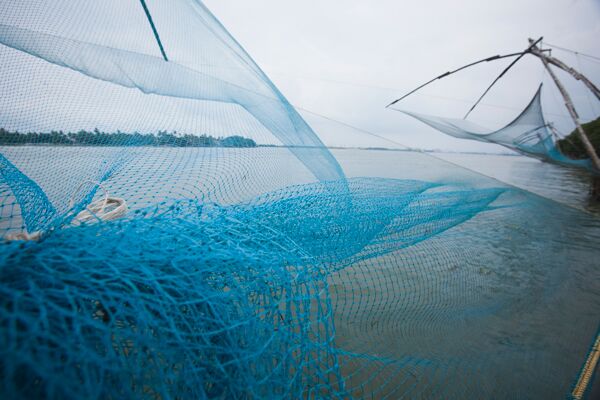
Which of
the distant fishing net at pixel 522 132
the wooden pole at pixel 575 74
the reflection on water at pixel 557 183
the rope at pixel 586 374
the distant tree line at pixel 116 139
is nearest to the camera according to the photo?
the rope at pixel 586 374

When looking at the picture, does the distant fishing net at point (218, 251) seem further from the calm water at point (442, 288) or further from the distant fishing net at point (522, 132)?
the distant fishing net at point (522, 132)

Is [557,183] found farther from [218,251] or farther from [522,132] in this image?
[218,251]

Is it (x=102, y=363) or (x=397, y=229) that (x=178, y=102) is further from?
(x=102, y=363)

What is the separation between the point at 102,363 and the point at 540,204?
17.7 ft

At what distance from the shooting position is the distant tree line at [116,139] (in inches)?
97.3

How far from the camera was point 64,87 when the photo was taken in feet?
8.34

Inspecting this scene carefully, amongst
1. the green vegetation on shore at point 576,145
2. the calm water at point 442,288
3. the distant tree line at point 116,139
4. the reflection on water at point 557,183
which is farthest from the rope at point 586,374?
the green vegetation on shore at point 576,145

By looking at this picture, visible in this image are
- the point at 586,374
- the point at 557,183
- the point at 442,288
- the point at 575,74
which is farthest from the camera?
the point at 557,183

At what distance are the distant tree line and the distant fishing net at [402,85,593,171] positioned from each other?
474 centimetres

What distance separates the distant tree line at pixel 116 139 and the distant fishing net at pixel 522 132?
4.74 m

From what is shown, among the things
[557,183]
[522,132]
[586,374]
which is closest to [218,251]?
[586,374]

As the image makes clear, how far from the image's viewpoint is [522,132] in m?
6.56

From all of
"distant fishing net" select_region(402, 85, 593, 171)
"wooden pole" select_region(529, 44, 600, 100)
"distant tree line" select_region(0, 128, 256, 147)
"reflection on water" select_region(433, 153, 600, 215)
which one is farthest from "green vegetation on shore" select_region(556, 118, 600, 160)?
"distant tree line" select_region(0, 128, 256, 147)

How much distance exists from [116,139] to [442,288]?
11.5 feet
